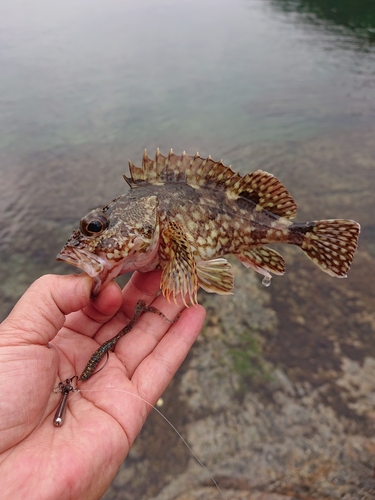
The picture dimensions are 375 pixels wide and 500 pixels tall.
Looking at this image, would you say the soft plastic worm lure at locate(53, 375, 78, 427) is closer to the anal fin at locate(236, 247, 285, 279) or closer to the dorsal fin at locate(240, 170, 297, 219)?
the anal fin at locate(236, 247, 285, 279)

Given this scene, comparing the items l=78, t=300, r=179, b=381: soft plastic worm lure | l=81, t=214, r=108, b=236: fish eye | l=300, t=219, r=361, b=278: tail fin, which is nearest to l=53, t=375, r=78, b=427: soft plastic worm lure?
l=78, t=300, r=179, b=381: soft plastic worm lure

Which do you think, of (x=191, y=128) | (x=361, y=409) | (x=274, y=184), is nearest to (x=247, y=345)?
(x=361, y=409)

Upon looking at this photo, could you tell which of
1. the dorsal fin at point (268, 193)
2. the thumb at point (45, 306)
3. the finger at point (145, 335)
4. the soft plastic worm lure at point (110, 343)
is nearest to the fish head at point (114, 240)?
the thumb at point (45, 306)

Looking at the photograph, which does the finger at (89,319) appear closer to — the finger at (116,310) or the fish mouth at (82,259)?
the finger at (116,310)

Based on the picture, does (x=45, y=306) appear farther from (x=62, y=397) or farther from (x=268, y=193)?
(x=268, y=193)

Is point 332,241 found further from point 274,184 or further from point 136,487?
point 136,487

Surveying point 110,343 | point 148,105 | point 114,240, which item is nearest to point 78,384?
point 110,343

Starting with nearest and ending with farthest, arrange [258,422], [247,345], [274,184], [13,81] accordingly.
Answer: [274,184], [258,422], [247,345], [13,81]
